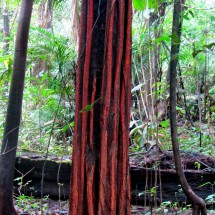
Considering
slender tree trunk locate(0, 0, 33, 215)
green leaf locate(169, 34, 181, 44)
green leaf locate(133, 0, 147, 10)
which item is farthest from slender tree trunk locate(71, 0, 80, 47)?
green leaf locate(169, 34, 181, 44)

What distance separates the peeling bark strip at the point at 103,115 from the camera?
2566 mm

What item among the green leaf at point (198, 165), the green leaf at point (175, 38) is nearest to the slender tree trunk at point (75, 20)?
the green leaf at point (175, 38)

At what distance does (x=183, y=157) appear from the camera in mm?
5059

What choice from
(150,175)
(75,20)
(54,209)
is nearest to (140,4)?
(150,175)

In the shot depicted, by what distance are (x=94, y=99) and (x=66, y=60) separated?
2228mm

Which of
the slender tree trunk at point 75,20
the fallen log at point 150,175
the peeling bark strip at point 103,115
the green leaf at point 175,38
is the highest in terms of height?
the slender tree trunk at point 75,20

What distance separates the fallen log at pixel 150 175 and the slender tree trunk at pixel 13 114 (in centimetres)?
44

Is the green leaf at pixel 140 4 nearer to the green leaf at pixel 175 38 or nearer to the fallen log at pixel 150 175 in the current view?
the green leaf at pixel 175 38

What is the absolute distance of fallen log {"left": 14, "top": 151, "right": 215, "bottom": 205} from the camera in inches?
185

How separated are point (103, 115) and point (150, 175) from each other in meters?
2.47

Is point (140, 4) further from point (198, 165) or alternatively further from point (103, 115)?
point (198, 165)

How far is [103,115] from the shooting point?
256 centimetres

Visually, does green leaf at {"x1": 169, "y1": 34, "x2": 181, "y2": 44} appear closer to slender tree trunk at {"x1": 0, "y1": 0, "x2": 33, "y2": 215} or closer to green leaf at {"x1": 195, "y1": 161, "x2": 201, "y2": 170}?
slender tree trunk at {"x1": 0, "y1": 0, "x2": 33, "y2": 215}

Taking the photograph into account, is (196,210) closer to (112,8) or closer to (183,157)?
(183,157)
